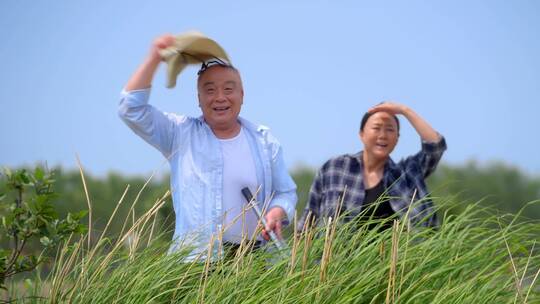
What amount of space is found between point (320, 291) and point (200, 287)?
0.51m

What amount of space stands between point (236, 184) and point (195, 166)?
0.75 feet

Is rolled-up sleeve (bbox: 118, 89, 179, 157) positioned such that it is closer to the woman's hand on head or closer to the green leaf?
the green leaf

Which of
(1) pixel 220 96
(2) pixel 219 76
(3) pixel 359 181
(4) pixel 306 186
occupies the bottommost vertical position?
(4) pixel 306 186

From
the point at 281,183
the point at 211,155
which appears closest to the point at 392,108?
the point at 281,183

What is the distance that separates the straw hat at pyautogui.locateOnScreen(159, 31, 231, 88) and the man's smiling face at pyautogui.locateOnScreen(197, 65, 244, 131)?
8 centimetres

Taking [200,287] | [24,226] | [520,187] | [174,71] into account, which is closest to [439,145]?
[174,71]

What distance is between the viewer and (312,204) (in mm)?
4785

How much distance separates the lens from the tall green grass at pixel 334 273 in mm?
2984

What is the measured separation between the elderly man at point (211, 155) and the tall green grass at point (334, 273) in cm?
21

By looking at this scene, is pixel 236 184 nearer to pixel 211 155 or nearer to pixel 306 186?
pixel 211 155

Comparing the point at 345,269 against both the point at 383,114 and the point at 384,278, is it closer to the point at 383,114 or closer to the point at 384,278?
the point at 384,278

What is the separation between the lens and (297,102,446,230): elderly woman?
4.54m

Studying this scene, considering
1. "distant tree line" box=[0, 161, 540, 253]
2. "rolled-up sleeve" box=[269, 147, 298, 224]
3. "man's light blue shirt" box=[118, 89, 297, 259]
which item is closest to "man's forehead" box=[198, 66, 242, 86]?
"man's light blue shirt" box=[118, 89, 297, 259]

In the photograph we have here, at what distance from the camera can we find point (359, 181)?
465 centimetres
